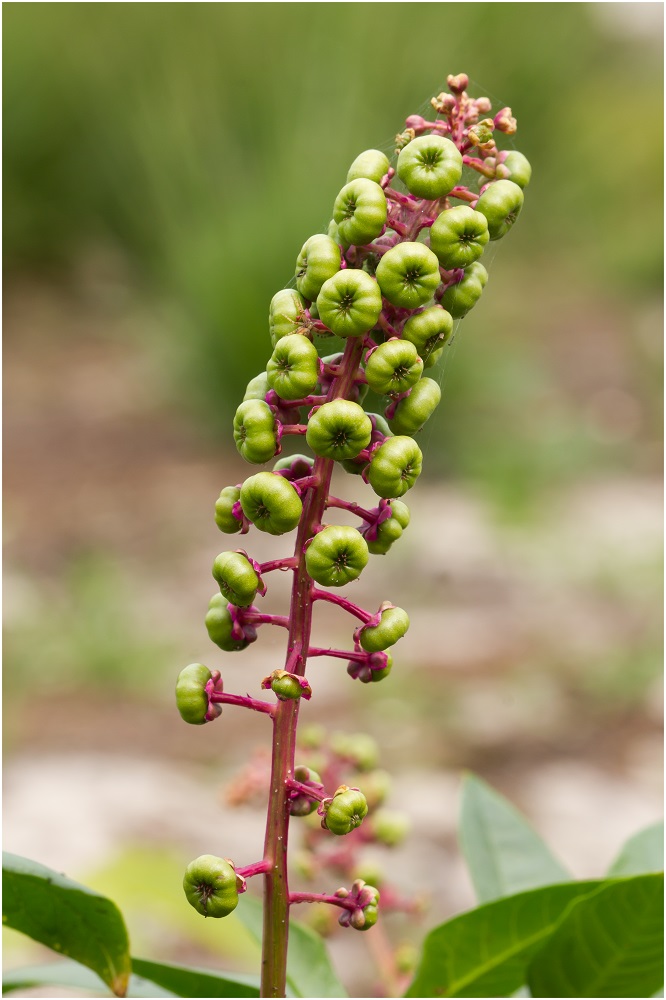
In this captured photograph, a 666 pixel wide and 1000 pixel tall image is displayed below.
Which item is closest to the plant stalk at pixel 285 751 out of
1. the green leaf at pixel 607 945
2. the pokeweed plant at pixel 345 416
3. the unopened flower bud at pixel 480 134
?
the pokeweed plant at pixel 345 416

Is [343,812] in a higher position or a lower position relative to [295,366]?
lower

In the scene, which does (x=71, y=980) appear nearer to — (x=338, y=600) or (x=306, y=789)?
(x=306, y=789)

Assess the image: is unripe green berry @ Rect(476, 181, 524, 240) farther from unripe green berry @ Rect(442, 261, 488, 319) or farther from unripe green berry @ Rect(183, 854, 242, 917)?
unripe green berry @ Rect(183, 854, 242, 917)

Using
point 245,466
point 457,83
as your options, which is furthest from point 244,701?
point 245,466

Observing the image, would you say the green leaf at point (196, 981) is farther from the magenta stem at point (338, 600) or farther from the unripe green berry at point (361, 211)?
the unripe green berry at point (361, 211)

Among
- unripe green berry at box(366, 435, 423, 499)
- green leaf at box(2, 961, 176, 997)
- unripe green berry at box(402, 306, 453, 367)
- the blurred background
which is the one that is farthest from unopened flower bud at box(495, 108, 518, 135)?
green leaf at box(2, 961, 176, 997)

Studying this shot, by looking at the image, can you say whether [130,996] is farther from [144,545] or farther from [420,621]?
[144,545]

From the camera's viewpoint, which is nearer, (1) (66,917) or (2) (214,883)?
(2) (214,883)

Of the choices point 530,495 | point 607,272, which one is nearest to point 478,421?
point 530,495
